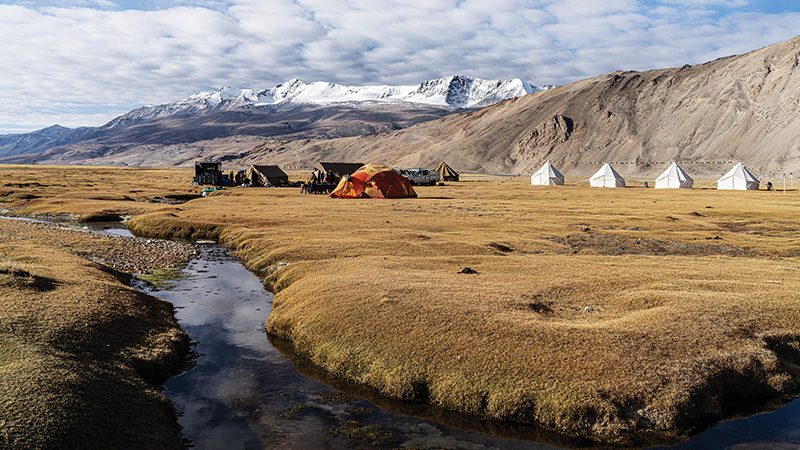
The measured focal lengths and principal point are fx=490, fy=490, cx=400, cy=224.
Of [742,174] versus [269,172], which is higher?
[269,172]

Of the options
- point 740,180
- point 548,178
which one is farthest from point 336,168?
point 740,180

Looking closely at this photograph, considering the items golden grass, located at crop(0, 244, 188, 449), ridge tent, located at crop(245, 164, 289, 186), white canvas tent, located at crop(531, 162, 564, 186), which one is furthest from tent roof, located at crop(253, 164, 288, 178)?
golden grass, located at crop(0, 244, 188, 449)

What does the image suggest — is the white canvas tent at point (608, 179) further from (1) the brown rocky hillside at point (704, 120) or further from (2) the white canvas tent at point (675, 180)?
(1) the brown rocky hillside at point (704, 120)

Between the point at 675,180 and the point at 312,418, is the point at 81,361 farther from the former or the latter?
the point at 675,180

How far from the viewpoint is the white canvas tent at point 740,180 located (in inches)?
3479

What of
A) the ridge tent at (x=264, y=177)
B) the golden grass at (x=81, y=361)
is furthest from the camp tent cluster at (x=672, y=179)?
the golden grass at (x=81, y=361)

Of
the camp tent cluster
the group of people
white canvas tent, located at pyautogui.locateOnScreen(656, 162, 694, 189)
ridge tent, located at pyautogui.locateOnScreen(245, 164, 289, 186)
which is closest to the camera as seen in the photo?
the group of people

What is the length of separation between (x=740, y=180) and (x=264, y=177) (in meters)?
89.8

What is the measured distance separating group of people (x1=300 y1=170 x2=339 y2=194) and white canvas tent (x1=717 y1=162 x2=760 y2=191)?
73.0 meters

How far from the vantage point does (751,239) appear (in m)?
32.0

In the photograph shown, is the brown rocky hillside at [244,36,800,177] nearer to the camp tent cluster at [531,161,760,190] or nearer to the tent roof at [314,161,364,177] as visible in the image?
the camp tent cluster at [531,161,760,190]

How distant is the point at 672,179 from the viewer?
320 ft

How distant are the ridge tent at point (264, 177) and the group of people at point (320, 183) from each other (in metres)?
9.29

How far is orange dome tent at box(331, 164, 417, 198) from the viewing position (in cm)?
6738
